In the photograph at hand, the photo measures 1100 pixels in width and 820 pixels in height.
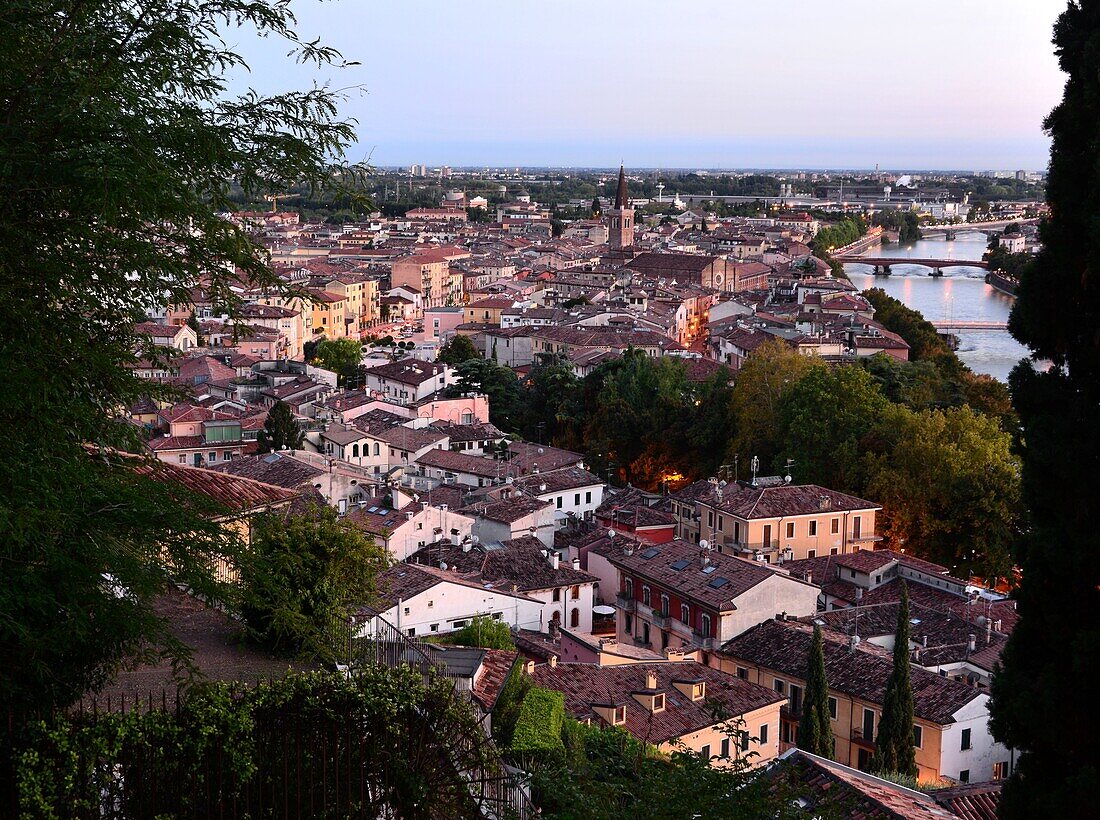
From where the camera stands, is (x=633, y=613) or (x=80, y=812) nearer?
(x=80, y=812)

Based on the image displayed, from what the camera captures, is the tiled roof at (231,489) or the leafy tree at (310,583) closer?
the leafy tree at (310,583)

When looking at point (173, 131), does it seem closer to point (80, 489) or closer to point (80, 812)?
point (80, 489)

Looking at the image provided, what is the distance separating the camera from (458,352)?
1169 inches

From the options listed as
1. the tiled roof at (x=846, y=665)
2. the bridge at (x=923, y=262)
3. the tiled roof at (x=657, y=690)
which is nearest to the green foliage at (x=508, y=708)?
the tiled roof at (x=657, y=690)

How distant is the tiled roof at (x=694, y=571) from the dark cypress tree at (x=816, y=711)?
2252mm

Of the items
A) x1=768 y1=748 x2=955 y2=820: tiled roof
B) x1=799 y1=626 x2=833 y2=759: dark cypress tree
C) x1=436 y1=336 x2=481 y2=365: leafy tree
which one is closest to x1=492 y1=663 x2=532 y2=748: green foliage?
x1=768 y1=748 x2=955 y2=820: tiled roof

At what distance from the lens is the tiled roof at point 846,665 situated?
9648mm

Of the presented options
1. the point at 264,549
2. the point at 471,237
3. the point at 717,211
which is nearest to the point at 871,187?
the point at 717,211

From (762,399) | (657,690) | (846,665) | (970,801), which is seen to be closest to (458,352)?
(762,399)

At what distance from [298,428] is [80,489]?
52.8ft

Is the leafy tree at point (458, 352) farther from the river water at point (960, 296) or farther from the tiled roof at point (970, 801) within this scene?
the tiled roof at point (970, 801)

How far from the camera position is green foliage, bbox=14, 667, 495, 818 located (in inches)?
127

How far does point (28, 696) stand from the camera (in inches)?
134

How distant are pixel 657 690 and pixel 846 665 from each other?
2.42 meters
